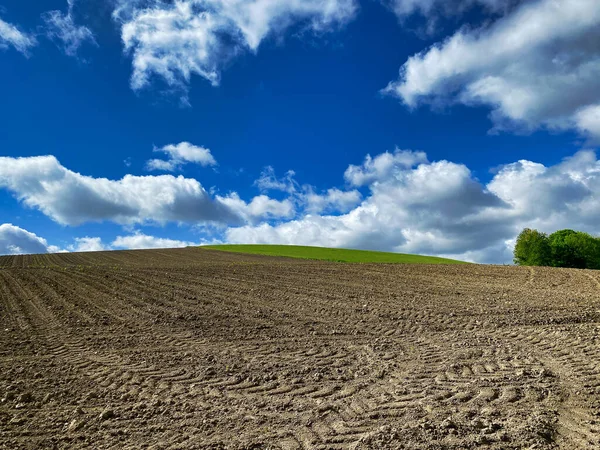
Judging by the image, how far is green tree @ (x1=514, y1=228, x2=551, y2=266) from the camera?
186 ft

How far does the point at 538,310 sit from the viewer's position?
46.3 ft

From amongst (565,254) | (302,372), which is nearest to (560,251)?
(565,254)

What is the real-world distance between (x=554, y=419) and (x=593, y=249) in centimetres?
6108

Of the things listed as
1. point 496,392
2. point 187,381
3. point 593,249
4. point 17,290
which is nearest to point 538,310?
point 496,392

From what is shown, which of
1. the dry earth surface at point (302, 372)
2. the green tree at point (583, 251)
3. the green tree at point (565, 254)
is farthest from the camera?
the green tree at point (565, 254)

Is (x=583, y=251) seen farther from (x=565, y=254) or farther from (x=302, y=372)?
(x=302, y=372)

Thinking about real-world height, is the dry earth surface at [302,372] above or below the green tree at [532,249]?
below

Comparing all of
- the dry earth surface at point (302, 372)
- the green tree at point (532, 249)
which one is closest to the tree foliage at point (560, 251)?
the green tree at point (532, 249)

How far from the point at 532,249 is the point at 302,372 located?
2288 inches

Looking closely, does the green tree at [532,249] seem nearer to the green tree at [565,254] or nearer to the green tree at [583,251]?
the green tree at [565,254]

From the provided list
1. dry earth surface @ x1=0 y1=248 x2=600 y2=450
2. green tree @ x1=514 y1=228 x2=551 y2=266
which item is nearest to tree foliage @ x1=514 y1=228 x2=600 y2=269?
green tree @ x1=514 y1=228 x2=551 y2=266

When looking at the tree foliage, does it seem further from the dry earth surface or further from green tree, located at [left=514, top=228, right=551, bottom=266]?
the dry earth surface

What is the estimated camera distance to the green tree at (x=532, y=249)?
56.7 m

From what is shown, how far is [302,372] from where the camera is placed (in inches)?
312
